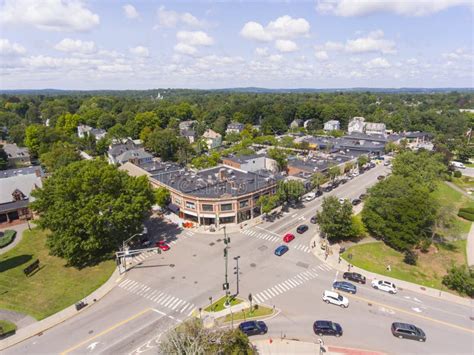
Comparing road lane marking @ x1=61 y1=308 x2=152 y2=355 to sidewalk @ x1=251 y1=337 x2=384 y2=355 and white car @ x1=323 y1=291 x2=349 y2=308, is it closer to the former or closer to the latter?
sidewalk @ x1=251 y1=337 x2=384 y2=355

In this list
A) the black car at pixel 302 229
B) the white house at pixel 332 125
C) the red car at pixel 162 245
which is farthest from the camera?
the white house at pixel 332 125

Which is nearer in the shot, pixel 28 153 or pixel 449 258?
pixel 449 258

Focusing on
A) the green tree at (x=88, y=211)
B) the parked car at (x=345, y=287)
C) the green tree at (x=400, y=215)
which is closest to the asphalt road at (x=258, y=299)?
the parked car at (x=345, y=287)

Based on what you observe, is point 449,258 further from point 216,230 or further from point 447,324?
point 216,230

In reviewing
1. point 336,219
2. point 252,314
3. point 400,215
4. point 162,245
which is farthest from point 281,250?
point 400,215

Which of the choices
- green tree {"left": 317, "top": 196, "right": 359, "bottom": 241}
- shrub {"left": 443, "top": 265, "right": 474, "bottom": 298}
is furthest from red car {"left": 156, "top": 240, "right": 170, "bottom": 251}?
shrub {"left": 443, "top": 265, "right": 474, "bottom": 298}

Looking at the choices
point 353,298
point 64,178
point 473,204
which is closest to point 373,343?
point 353,298

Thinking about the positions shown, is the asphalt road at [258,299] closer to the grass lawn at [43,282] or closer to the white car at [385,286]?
the white car at [385,286]
